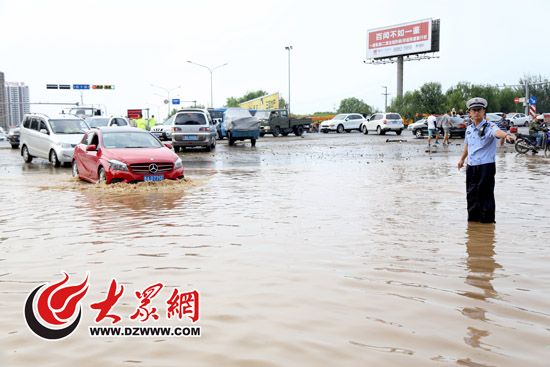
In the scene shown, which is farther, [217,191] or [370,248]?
[217,191]

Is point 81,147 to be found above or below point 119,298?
above

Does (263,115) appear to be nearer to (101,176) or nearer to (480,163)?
(101,176)

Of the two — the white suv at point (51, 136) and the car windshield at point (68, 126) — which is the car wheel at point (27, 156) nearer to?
the white suv at point (51, 136)

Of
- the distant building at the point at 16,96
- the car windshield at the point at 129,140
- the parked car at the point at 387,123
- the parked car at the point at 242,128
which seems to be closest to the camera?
the car windshield at the point at 129,140

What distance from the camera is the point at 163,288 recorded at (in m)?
4.84

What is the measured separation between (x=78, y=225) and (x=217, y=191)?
4143 millimetres

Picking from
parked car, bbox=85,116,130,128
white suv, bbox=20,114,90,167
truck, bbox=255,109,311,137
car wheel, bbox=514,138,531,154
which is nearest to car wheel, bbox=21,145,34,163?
white suv, bbox=20,114,90,167

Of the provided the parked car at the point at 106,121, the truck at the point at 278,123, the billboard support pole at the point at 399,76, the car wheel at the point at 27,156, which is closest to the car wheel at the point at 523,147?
the car wheel at the point at 27,156

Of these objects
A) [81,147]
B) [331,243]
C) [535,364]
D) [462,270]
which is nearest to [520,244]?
[462,270]

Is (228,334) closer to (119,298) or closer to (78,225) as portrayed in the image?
(119,298)

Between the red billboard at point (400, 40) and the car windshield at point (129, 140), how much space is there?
59802mm

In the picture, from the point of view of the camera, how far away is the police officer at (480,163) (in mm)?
7398

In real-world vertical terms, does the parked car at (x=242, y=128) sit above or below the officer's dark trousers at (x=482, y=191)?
above

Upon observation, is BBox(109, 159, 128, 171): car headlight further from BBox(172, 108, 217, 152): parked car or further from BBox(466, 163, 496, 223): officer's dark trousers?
BBox(172, 108, 217, 152): parked car
